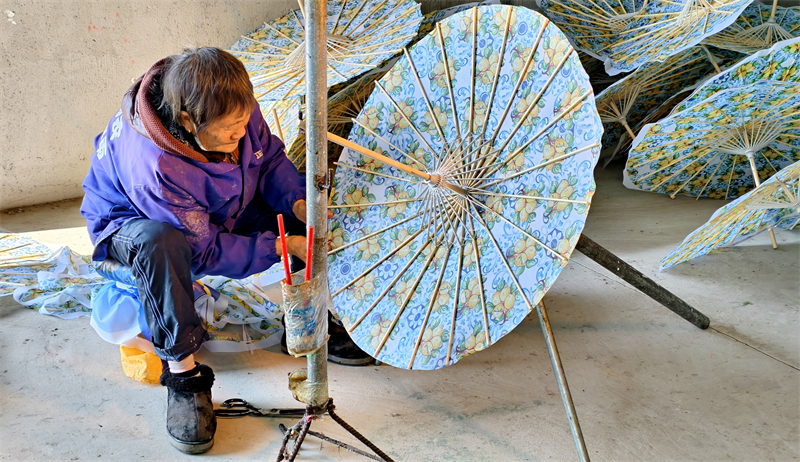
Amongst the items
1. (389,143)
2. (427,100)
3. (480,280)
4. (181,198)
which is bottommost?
(480,280)

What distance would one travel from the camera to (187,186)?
5.56 ft

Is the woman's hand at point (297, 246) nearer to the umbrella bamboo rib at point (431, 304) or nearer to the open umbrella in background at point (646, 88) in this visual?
the umbrella bamboo rib at point (431, 304)

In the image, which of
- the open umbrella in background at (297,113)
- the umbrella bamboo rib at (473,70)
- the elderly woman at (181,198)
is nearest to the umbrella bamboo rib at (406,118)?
the umbrella bamboo rib at (473,70)

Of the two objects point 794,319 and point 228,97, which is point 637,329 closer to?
point 794,319

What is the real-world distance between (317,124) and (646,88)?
2.10m

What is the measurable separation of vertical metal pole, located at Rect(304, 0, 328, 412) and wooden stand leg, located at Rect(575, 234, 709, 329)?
25.3 inches

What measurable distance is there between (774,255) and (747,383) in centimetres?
88

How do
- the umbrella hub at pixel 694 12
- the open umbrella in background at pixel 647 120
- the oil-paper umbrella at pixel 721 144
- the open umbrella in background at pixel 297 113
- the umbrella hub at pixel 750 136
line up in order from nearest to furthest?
the oil-paper umbrella at pixel 721 144 < the umbrella hub at pixel 750 136 < the umbrella hub at pixel 694 12 < the open umbrella in background at pixel 297 113 < the open umbrella in background at pixel 647 120

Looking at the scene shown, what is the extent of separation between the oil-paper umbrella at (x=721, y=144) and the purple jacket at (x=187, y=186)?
53.2 inches

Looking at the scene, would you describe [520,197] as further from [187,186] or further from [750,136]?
[750,136]

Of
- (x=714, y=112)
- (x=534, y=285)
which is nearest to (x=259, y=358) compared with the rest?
(x=534, y=285)

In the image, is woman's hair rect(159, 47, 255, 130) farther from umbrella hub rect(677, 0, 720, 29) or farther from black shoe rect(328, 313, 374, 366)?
umbrella hub rect(677, 0, 720, 29)

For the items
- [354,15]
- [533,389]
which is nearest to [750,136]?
[533,389]

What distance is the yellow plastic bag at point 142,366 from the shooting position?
1.96 meters
